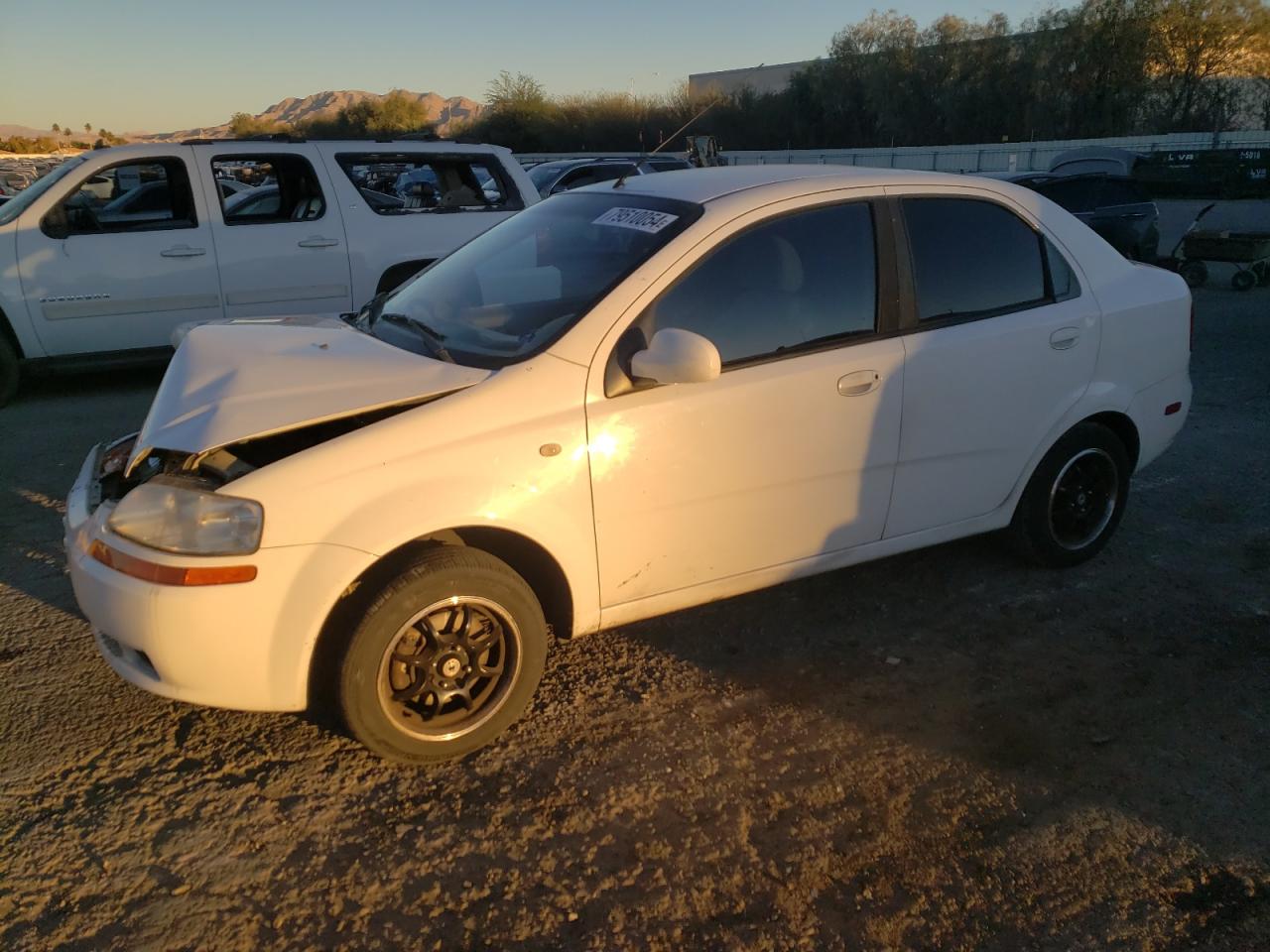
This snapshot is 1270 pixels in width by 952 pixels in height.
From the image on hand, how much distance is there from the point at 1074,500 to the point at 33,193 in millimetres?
7382

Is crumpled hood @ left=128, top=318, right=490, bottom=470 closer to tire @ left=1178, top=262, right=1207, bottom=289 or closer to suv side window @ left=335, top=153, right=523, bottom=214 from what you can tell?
suv side window @ left=335, top=153, right=523, bottom=214

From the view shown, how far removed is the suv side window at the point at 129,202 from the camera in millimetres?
7332

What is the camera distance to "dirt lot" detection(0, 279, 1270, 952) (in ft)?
8.32

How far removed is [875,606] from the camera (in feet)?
14.0

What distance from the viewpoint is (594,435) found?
10.2ft

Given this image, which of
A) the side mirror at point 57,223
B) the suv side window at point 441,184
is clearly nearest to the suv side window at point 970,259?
the suv side window at point 441,184

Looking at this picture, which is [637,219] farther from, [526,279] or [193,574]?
[193,574]

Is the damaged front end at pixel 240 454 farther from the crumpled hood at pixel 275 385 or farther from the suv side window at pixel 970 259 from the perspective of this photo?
the suv side window at pixel 970 259

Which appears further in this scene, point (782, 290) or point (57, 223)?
point (57, 223)

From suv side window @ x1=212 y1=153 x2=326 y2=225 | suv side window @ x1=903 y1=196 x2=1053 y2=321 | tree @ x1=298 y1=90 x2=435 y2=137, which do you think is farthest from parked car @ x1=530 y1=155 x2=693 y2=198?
tree @ x1=298 y1=90 x2=435 y2=137

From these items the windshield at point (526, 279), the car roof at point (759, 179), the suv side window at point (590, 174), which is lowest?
the windshield at point (526, 279)

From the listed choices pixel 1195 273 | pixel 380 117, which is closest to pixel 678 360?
pixel 1195 273

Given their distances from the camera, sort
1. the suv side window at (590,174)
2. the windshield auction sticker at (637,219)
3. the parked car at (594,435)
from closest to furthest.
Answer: the parked car at (594,435) < the windshield auction sticker at (637,219) < the suv side window at (590,174)

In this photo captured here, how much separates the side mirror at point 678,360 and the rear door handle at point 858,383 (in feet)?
2.22
